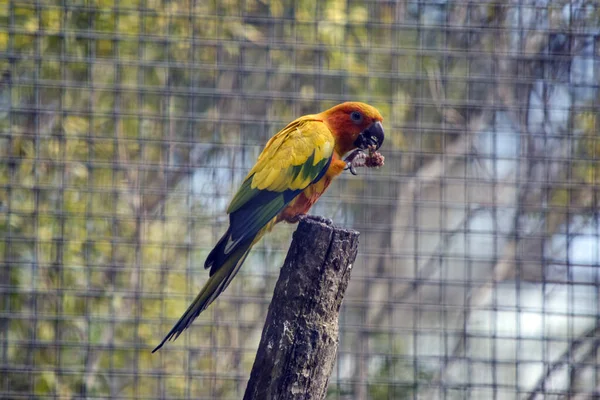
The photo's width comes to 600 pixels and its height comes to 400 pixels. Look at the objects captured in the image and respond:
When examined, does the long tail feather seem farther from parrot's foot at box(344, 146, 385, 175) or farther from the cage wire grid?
the cage wire grid

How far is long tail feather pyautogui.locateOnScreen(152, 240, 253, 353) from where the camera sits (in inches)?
67.2

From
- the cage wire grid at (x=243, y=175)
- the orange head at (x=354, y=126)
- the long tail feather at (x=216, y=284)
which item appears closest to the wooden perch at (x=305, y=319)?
the long tail feather at (x=216, y=284)

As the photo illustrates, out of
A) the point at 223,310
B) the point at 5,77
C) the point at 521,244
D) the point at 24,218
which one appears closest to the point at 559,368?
the point at 521,244

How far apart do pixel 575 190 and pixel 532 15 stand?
82cm

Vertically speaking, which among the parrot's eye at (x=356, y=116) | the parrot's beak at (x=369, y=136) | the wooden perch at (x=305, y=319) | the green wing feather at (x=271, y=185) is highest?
the parrot's eye at (x=356, y=116)

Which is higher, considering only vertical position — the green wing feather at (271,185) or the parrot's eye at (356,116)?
the parrot's eye at (356,116)

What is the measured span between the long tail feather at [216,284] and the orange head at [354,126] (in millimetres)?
496

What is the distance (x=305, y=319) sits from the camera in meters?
1.47

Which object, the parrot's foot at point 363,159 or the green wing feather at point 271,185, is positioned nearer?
the green wing feather at point 271,185

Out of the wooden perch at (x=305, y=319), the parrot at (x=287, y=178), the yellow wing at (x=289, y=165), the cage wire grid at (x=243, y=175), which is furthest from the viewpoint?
the cage wire grid at (x=243, y=175)

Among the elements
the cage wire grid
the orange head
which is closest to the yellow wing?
the orange head

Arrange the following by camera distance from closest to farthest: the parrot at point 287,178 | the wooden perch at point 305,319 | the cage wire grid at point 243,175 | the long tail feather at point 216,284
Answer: the wooden perch at point 305,319
the long tail feather at point 216,284
the parrot at point 287,178
the cage wire grid at point 243,175

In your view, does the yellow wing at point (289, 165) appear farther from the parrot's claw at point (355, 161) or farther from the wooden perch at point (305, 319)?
the wooden perch at point (305, 319)

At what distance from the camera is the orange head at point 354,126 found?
2.20m
